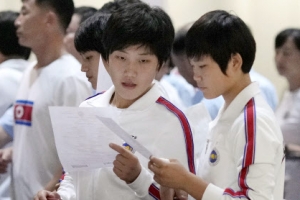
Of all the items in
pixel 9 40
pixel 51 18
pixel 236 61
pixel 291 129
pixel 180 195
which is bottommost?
pixel 291 129

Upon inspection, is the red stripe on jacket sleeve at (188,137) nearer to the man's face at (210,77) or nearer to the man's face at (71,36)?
the man's face at (210,77)

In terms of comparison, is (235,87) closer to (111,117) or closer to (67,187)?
(111,117)

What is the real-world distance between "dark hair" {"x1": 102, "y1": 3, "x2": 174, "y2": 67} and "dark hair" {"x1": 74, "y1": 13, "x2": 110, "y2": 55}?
0.37m

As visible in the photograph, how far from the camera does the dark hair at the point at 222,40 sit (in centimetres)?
179

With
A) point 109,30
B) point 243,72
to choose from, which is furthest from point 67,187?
point 243,72

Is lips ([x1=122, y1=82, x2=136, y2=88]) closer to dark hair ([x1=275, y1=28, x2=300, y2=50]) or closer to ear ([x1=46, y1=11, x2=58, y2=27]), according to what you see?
ear ([x1=46, y1=11, x2=58, y2=27])

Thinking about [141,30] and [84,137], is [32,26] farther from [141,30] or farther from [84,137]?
[84,137]

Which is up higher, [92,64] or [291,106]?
[92,64]

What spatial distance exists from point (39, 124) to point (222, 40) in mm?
1165

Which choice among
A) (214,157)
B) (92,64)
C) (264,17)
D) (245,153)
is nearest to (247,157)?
(245,153)

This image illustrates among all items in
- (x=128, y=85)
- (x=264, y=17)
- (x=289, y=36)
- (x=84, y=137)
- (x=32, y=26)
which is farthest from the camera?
(x=264, y=17)

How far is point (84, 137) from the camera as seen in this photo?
1766 millimetres

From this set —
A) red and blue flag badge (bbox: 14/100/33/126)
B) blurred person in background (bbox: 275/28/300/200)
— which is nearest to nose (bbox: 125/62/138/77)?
red and blue flag badge (bbox: 14/100/33/126)

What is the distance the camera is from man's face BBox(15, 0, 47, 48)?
9.87 ft
